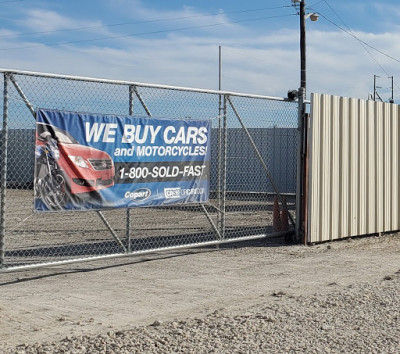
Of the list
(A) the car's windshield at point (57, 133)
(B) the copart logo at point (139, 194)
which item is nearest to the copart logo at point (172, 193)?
(B) the copart logo at point (139, 194)

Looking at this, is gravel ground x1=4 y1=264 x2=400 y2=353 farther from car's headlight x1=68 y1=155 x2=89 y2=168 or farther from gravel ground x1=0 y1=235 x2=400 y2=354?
car's headlight x1=68 y1=155 x2=89 y2=168

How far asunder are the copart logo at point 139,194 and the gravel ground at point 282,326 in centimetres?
105

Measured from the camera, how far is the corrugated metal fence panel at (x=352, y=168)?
1194 cm

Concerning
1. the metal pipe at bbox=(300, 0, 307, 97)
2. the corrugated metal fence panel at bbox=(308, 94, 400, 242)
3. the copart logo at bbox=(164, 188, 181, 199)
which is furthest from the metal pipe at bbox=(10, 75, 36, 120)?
the metal pipe at bbox=(300, 0, 307, 97)

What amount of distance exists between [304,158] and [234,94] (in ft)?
6.35

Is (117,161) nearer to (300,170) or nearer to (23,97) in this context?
(23,97)

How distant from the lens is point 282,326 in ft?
20.2

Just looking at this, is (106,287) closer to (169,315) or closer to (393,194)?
(169,315)

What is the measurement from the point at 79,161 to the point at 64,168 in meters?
0.24

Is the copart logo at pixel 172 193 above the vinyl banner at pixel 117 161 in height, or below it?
below

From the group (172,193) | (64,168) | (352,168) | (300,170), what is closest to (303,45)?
(352,168)

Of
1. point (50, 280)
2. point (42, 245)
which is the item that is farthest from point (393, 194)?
point (50, 280)

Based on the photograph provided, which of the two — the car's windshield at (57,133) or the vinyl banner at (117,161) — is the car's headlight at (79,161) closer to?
the vinyl banner at (117,161)

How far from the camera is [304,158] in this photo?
1190 centimetres
